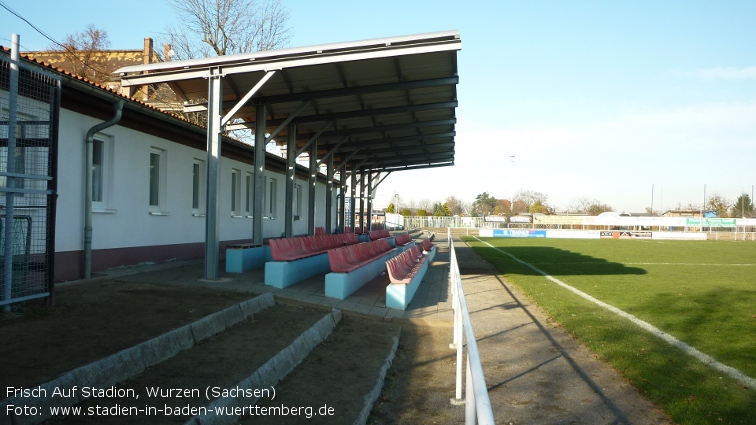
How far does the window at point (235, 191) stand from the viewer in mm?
18406

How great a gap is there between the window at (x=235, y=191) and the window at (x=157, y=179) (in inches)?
184

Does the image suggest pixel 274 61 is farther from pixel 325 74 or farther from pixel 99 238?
pixel 99 238

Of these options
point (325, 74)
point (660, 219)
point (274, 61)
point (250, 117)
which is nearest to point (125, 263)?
point (274, 61)

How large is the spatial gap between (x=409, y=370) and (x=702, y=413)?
3.10 metres

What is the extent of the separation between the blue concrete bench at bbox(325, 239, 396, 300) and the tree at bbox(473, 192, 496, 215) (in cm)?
12592

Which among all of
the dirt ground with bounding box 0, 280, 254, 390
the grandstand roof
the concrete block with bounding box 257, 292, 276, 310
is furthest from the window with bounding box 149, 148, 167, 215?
the concrete block with bounding box 257, 292, 276, 310

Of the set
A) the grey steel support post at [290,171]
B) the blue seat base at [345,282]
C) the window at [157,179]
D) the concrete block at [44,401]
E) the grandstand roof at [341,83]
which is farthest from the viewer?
the grey steel support post at [290,171]

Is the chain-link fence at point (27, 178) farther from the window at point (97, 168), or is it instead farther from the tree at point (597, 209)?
the tree at point (597, 209)

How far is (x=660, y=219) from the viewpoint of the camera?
64.6 m

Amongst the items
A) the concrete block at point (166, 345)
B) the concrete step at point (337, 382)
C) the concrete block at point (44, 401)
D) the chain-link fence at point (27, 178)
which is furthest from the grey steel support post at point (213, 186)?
the concrete block at point (44, 401)

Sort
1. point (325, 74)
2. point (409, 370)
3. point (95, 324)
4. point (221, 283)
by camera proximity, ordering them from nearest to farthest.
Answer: point (95, 324), point (409, 370), point (221, 283), point (325, 74)

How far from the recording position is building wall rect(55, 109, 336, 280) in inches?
386

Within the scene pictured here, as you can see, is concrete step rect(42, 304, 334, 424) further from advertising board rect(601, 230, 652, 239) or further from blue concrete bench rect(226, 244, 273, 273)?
advertising board rect(601, 230, 652, 239)

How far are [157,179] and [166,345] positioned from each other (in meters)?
8.54
